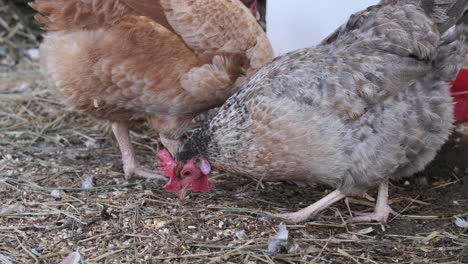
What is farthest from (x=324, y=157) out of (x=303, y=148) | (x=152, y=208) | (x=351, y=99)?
(x=152, y=208)

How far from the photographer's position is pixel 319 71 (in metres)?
2.85

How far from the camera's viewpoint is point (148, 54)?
3232mm

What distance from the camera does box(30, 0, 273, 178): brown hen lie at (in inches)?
125

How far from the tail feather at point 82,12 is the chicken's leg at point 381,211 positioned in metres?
1.81

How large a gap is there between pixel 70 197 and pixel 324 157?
153cm

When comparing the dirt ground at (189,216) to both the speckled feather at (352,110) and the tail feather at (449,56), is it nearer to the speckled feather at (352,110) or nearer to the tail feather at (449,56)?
the speckled feather at (352,110)

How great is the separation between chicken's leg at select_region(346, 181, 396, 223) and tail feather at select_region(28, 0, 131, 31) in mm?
1812

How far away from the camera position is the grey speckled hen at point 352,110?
109 inches

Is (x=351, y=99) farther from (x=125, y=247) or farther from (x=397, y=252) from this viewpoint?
(x=125, y=247)

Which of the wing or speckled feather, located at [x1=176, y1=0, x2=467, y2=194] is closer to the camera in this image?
speckled feather, located at [x1=176, y1=0, x2=467, y2=194]

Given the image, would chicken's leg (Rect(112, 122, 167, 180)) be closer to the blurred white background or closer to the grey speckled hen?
the grey speckled hen

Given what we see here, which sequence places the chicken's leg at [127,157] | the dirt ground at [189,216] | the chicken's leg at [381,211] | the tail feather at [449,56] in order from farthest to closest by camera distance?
the chicken's leg at [127,157]
the chicken's leg at [381,211]
the tail feather at [449,56]
the dirt ground at [189,216]

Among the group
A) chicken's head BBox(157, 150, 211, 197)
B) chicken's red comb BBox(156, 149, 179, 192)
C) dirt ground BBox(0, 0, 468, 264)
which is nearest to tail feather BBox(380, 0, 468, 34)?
dirt ground BBox(0, 0, 468, 264)

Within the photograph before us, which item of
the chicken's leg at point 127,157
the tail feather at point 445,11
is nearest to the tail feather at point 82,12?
the chicken's leg at point 127,157
